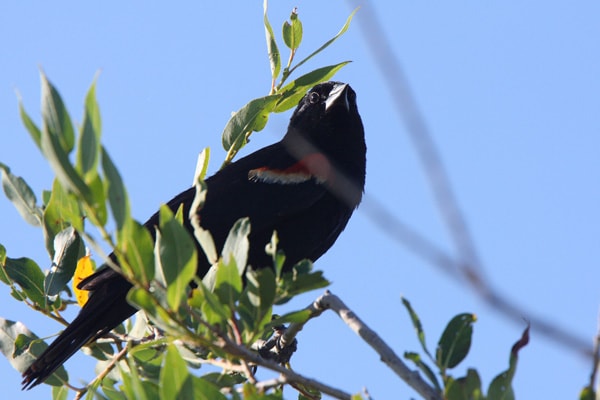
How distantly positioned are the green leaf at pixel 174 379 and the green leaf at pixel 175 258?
9cm

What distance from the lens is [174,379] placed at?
156 cm

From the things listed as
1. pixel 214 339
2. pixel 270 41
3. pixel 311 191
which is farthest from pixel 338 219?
pixel 214 339

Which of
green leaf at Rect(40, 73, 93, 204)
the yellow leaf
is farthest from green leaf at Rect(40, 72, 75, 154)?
the yellow leaf

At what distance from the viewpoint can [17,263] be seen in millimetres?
2771

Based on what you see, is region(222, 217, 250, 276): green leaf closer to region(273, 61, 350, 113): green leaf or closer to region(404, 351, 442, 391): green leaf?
region(404, 351, 442, 391): green leaf

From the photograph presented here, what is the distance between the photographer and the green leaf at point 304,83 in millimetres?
3174

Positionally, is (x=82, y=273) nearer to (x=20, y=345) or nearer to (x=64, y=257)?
(x=64, y=257)

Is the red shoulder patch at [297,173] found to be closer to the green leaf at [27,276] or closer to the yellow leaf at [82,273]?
the yellow leaf at [82,273]

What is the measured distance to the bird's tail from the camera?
2.67 m

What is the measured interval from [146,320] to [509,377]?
5.46 ft

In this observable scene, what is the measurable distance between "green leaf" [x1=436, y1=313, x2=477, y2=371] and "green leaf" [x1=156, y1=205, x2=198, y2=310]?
0.53 metres

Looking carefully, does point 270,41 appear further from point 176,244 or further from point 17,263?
point 176,244

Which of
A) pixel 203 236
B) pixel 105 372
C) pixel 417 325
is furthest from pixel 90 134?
pixel 105 372

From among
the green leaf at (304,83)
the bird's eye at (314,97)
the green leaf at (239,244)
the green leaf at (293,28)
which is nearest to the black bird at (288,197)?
the bird's eye at (314,97)
